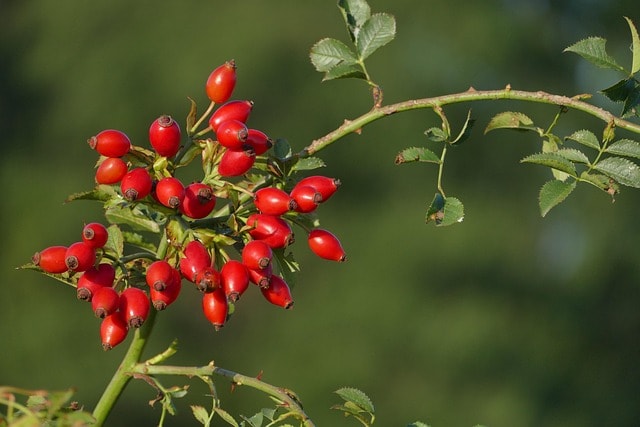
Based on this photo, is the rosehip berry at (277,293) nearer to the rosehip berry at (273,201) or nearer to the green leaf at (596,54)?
the rosehip berry at (273,201)

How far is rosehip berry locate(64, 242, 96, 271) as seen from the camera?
118 cm

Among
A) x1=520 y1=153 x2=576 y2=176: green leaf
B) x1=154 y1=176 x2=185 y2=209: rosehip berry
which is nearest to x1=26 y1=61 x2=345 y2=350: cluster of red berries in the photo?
x1=154 y1=176 x2=185 y2=209: rosehip berry

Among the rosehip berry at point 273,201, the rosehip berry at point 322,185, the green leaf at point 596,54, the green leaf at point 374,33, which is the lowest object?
the rosehip berry at point 273,201

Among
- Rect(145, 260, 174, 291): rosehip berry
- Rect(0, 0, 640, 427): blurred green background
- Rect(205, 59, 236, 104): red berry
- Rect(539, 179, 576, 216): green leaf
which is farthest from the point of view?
Rect(0, 0, 640, 427): blurred green background

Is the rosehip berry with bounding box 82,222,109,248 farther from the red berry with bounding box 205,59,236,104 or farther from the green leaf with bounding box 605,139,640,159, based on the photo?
the green leaf with bounding box 605,139,640,159

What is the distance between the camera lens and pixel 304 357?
7.08m

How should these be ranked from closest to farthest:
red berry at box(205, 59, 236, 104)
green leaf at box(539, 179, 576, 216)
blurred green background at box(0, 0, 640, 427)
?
green leaf at box(539, 179, 576, 216) → red berry at box(205, 59, 236, 104) → blurred green background at box(0, 0, 640, 427)

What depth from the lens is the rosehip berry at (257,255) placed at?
4.00ft

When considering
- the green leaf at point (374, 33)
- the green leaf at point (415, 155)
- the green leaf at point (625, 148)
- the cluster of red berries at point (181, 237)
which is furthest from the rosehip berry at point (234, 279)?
the green leaf at point (625, 148)

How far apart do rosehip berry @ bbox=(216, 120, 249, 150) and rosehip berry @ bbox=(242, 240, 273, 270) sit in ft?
0.36

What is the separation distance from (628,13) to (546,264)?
7.46 feet

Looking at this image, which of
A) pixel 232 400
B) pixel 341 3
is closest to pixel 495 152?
pixel 232 400

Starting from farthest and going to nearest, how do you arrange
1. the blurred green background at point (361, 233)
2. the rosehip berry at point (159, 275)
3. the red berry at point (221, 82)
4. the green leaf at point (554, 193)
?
the blurred green background at point (361, 233) → the red berry at point (221, 82) → the green leaf at point (554, 193) → the rosehip berry at point (159, 275)

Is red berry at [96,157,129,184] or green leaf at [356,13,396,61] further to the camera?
green leaf at [356,13,396,61]
